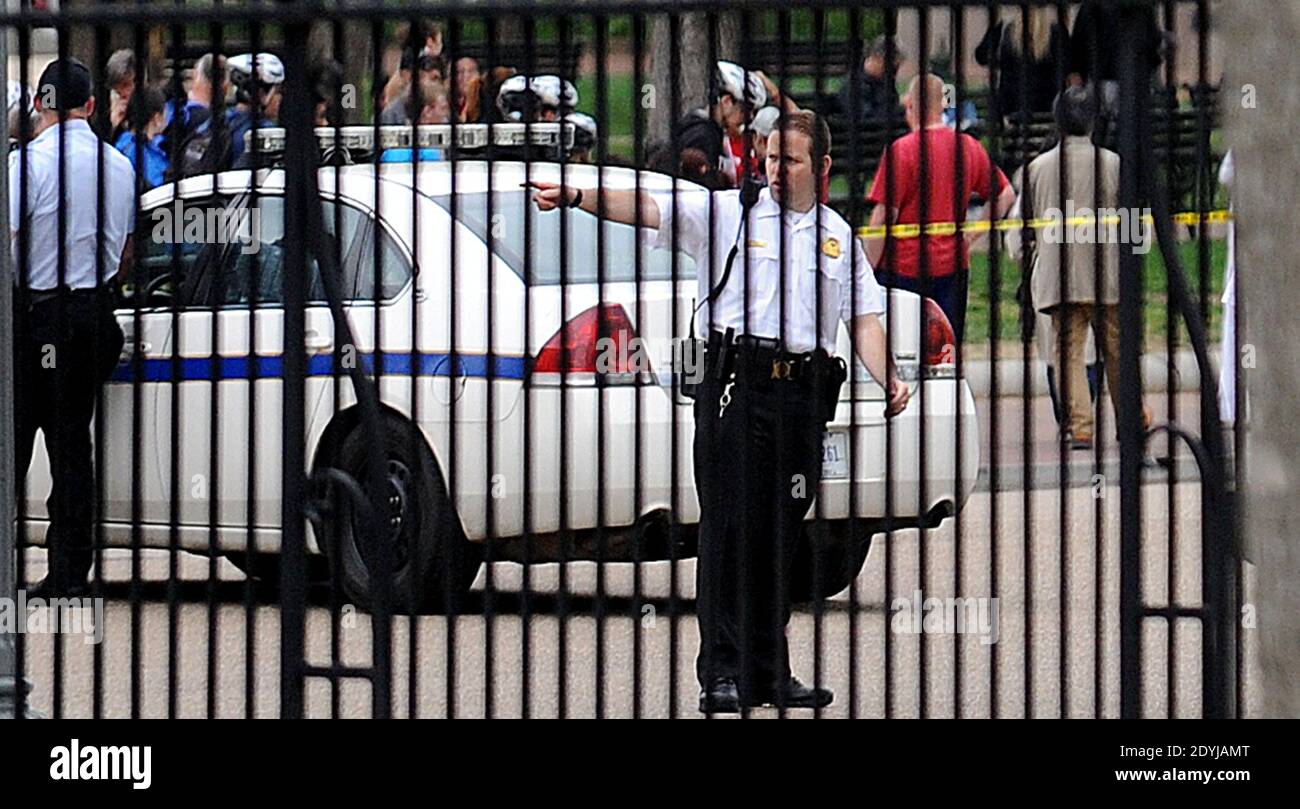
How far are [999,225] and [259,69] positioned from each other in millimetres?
1725

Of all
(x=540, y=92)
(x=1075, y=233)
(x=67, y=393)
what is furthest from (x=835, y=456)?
(x=67, y=393)

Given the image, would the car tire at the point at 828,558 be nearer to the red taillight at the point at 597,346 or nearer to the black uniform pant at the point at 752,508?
the black uniform pant at the point at 752,508

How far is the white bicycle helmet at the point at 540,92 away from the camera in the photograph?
5512 mm

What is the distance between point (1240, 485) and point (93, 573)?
2.63m

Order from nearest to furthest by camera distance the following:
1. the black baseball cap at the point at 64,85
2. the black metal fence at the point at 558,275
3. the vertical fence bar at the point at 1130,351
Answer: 1. the vertical fence bar at the point at 1130,351
2. the black metal fence at the point at 558,275
3. the black baseball cap at the point at 64,85

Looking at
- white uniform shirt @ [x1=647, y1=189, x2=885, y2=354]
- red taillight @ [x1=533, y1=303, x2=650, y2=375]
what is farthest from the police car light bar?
red taillight @ [x1=533, y1=303, x2=650, y2=375]

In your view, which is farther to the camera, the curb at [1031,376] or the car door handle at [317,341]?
the curb at [1031,376]

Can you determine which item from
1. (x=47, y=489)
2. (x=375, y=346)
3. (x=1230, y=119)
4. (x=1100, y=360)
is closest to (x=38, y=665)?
(x=47, y=489)

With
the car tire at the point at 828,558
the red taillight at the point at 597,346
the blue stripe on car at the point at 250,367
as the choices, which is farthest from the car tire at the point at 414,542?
the car tire at the point at 828,558

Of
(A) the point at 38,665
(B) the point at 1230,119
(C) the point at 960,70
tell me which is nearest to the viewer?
(B) the point at 1230,119

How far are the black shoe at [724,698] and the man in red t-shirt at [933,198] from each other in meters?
1.04
